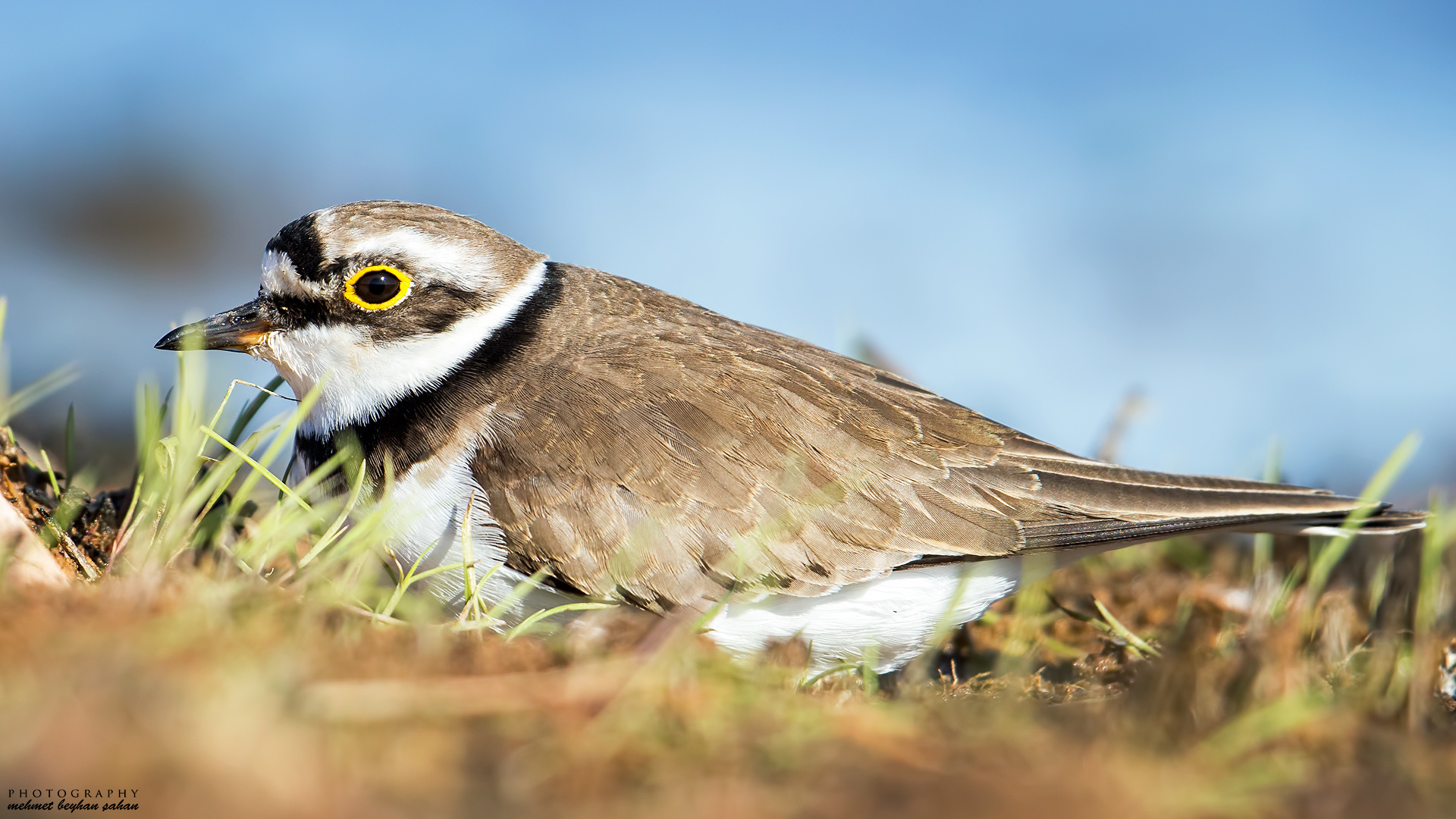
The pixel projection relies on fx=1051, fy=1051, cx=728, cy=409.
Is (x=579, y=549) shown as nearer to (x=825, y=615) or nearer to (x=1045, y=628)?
(x=825, y=615)

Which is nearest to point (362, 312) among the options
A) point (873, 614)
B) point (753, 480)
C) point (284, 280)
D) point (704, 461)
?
point (284, 280)

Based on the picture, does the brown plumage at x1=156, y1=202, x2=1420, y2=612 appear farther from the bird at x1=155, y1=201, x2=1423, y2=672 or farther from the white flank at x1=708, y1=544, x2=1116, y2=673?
the white flank at x1=708, y1=544, x2=1116, y2=673

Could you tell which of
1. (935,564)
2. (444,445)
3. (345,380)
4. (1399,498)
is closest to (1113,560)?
(935,564)

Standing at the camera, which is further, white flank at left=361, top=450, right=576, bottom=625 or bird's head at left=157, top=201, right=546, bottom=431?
bird's head at left=157, top=201, right=546, bottom=431

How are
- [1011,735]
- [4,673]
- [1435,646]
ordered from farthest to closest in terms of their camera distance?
[1435,646]
[1011,735]
[4,673]

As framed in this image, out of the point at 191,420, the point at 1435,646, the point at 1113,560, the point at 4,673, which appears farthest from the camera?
the point at 1113,560

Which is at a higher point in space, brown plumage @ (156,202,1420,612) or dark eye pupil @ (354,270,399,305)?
dark eye pupil @ (354,270,399,305)

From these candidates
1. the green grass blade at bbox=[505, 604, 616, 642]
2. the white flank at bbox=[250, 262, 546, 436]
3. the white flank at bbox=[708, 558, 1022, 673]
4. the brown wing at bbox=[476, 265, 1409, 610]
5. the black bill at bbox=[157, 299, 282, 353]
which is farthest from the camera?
the black bill at bbox=[157, 299, 282, 353]

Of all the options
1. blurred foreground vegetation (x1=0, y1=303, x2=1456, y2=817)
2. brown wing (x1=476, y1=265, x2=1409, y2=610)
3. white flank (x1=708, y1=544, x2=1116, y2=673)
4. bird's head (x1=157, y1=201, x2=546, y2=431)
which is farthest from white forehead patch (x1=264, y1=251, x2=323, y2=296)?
white flank (x1=708, y1=544, x2=1116, y2=673)
